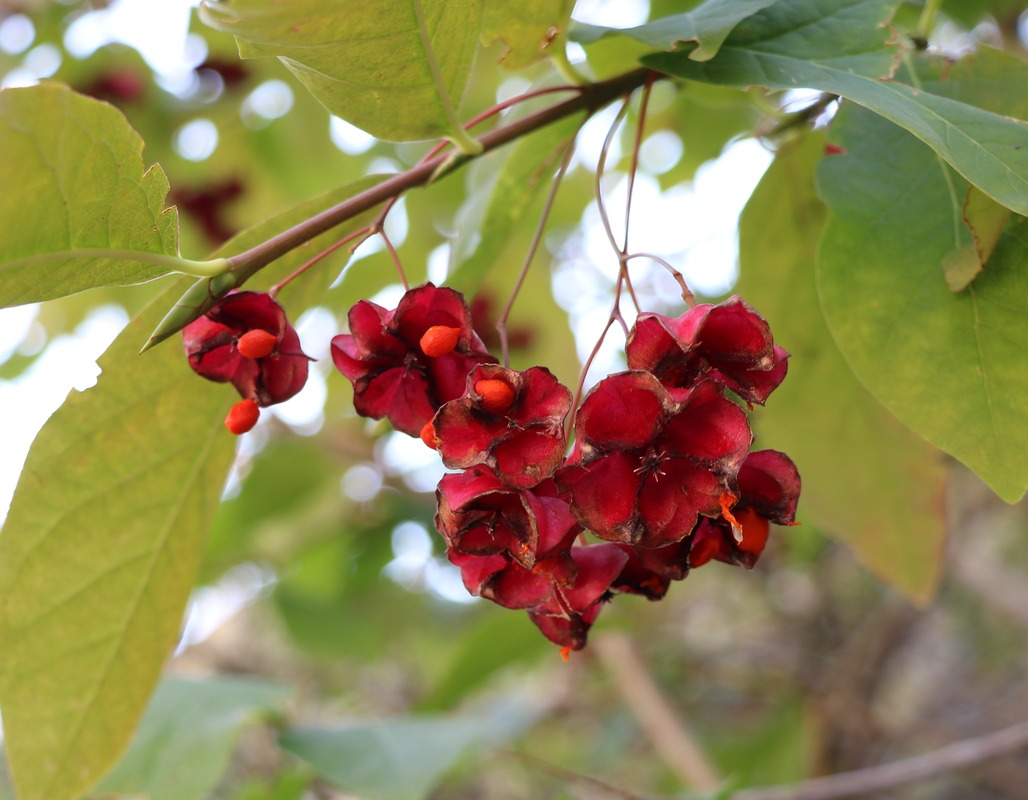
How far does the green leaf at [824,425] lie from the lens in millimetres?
1784

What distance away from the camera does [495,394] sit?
938 mm

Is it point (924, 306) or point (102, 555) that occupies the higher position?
point (924, 306)

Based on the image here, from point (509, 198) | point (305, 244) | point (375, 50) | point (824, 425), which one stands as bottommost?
point (824, 425)

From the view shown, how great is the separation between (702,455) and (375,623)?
10.7ft

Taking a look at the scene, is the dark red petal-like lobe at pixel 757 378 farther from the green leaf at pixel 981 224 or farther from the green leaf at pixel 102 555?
the green leaf at pixel 102 555

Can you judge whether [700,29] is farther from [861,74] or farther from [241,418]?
[241,418]

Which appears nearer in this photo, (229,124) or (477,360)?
(477,360)

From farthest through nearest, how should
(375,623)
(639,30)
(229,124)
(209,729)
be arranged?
(375,623), (229,124), (209,729), (639,30)

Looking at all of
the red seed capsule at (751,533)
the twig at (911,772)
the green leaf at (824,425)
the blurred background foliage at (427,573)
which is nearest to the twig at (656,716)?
the blurred background foliage at (427,573)

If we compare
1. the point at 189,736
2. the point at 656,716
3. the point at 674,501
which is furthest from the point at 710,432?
the point at 656,716

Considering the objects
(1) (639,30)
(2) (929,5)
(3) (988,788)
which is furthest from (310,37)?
(3) (988,788)

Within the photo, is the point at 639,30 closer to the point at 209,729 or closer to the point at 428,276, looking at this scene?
the point at 209,729

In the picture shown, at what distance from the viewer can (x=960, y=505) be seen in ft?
12.4

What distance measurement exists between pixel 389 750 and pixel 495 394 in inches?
57.9
